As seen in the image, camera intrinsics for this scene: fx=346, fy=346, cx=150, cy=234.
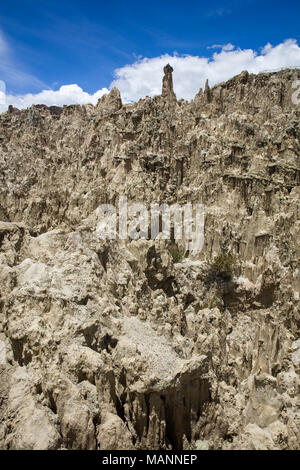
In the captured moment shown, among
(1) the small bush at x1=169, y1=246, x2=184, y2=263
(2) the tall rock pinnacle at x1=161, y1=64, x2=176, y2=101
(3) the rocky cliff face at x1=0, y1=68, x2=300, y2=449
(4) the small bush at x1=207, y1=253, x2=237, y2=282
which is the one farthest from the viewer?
(2) the tall rock pinnacle at x1=161, y1=64, x2=176, y2=101

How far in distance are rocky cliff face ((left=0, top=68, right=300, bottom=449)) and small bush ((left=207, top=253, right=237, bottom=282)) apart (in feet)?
2.18

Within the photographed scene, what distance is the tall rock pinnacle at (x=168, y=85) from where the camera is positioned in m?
38.8

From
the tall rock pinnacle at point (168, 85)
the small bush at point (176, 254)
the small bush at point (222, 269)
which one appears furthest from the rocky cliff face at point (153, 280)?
the small bush at point (222, 269)

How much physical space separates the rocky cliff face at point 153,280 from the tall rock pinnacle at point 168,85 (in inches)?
12.9

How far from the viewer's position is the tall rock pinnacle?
38.8 metres

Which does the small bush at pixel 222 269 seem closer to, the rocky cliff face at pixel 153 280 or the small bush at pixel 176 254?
the rocky cliff face at pixel 153 280

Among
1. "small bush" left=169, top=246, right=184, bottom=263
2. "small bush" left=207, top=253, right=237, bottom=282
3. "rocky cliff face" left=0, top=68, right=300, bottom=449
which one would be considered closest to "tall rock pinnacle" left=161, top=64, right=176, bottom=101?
"rocky cliff face" left=0, top=68, right=300, bottom=449

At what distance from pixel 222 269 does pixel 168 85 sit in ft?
76.2

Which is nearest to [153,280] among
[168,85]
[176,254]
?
[176,254]

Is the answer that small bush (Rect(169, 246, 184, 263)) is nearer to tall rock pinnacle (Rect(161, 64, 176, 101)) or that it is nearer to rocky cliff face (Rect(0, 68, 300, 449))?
rocky cliff face (Rect(0, 68, 300, 449))

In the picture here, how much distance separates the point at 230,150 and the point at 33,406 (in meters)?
28.1

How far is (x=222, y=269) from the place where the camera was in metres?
27.7

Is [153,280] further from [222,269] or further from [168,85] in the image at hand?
[168,85]
